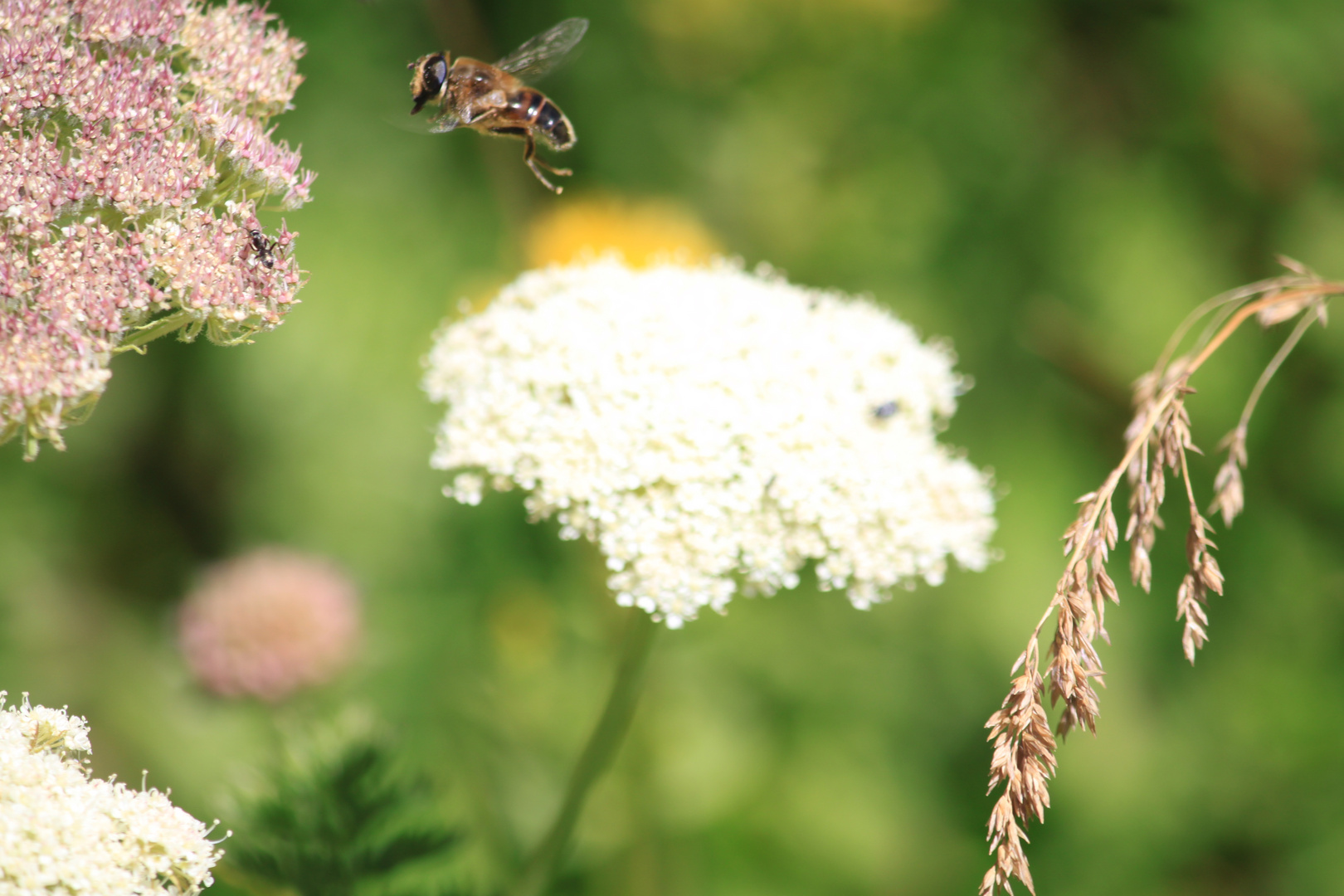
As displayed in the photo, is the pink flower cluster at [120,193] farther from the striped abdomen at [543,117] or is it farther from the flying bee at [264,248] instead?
the striped abdomen at [543,117]

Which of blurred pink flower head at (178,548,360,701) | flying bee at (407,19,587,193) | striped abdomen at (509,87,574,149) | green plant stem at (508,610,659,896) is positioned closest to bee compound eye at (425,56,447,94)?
flying bee at (407,19,587,193)

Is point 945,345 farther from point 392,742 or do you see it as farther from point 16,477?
point 16,477

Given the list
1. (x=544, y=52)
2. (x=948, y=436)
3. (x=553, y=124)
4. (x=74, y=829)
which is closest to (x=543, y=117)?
(x=553, y=124)

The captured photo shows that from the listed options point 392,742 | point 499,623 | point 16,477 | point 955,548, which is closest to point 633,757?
point 499,623

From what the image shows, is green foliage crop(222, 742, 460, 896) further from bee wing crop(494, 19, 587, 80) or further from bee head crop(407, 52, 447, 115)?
bee wing crop(494, 19, 587, 80)

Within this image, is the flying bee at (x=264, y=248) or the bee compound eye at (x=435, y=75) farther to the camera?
the bee compound eye at (x=435, y=75)

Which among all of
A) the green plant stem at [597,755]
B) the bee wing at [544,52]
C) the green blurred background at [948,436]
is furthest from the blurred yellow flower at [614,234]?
the green plant stem at [597,755]
